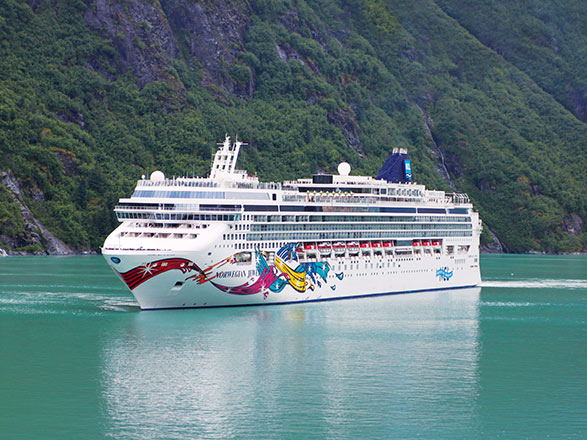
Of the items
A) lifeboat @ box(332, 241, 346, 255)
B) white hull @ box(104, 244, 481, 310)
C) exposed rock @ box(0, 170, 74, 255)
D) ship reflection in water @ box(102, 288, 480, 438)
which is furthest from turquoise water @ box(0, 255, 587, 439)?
exposed rock @ box(0, 170, 74, 255)

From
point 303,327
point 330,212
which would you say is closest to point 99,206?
point 330,212

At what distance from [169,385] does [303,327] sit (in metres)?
18.2

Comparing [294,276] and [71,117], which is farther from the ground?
[71,117]

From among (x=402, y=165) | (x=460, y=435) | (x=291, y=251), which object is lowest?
(x=460, y=435)

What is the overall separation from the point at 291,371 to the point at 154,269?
17115 millimetres

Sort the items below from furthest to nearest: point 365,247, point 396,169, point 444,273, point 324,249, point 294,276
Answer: point 396,169 → point 444,273 → point 365,247 → point 324,249 → point 294,276

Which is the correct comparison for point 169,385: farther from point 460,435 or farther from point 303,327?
point 303,327

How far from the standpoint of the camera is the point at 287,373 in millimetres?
49469

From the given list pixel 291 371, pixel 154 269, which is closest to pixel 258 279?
pixel 154 269

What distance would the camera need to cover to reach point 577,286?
105m

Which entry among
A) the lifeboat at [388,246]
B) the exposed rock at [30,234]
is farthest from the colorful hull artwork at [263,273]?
the exposed rock at [30,234]

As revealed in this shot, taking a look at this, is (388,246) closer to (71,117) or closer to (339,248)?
(339,248)

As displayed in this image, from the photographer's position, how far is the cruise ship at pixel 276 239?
65.8m

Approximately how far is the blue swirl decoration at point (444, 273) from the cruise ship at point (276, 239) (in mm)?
111
